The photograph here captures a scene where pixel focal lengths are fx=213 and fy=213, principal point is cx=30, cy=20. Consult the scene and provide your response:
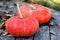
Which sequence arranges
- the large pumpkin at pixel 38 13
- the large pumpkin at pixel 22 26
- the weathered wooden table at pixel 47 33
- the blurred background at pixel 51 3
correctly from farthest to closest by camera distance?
the blurred background at pixel 51 3 < the large pumpkin at pixel 38 13 < the weathered wooden table at pixel 47 33 < the large pumpkin at pixel 22 26

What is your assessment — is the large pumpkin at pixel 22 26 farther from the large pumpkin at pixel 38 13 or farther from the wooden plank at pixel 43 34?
the large pumpkin at pixel 38 13

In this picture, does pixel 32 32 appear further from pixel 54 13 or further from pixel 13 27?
pixel 54 13

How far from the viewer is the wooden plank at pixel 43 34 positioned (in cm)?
275

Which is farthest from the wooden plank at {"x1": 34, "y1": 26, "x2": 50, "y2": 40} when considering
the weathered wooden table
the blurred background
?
the blurred background

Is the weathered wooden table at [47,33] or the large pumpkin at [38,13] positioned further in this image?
the large pumpkin at [38,13]

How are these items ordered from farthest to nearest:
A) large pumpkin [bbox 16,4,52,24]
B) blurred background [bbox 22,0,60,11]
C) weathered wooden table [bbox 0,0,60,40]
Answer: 1. blurred background [bbox 22,0,60,11]
2. large pumpkin [bbox 16,4,52,24]
3. weathered wooden table [bbox 0,0,60,40]

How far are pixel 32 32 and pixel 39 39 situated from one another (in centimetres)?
13

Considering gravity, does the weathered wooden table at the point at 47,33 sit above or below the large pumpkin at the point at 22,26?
below

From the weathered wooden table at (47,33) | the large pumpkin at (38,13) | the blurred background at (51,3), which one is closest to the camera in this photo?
the weathered wooden table at (47,33)

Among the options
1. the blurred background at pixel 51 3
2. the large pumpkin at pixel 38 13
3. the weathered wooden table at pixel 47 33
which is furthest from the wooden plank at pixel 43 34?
the blurred background at pixel 51 3

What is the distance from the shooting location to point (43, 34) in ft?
9.30

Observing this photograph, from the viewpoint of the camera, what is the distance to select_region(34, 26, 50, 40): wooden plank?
108 inches

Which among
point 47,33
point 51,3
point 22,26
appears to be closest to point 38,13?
point 47,33

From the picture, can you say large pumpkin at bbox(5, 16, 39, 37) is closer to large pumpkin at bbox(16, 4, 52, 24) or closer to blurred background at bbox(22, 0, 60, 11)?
large pumpkin at bbox(16, 4, 52, 24)
